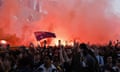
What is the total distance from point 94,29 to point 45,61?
27.1 m

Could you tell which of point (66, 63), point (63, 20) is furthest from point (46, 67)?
point (63, 20)

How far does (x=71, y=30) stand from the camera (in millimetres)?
38406

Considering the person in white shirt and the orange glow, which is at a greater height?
the orange glow

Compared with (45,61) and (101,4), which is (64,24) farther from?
(45,61)

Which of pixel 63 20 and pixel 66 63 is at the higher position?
pixel 63 20

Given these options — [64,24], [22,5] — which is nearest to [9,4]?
[22,5]

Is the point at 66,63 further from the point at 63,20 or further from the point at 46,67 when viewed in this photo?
the point at 63,20

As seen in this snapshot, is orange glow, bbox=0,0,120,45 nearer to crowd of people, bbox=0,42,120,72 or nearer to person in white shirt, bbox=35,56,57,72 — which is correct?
crowd of people, bbox=0,42,120,72

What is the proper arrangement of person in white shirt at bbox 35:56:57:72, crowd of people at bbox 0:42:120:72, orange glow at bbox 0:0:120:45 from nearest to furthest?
crowd of people at bbox 0:42:120:72
person in white shirt at bbox 35:56:57:72
orange glow at bbox 0:0:120:45

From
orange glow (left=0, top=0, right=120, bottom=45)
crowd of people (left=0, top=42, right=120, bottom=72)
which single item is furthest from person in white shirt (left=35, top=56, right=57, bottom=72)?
orange glow (left=0, top=0, right=120, bottom=45)

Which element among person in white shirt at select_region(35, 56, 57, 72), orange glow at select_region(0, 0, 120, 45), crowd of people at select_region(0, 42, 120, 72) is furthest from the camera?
orange glow at select_region(0, 0, 120, 45)

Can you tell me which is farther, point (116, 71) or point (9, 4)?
point (9, 4)

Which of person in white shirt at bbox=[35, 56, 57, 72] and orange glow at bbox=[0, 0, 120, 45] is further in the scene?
orange glow at bbox=[0, 0, 120, 45]

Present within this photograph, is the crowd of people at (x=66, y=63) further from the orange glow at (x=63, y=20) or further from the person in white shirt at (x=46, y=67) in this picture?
the orange glow at (x=63, y=20)
